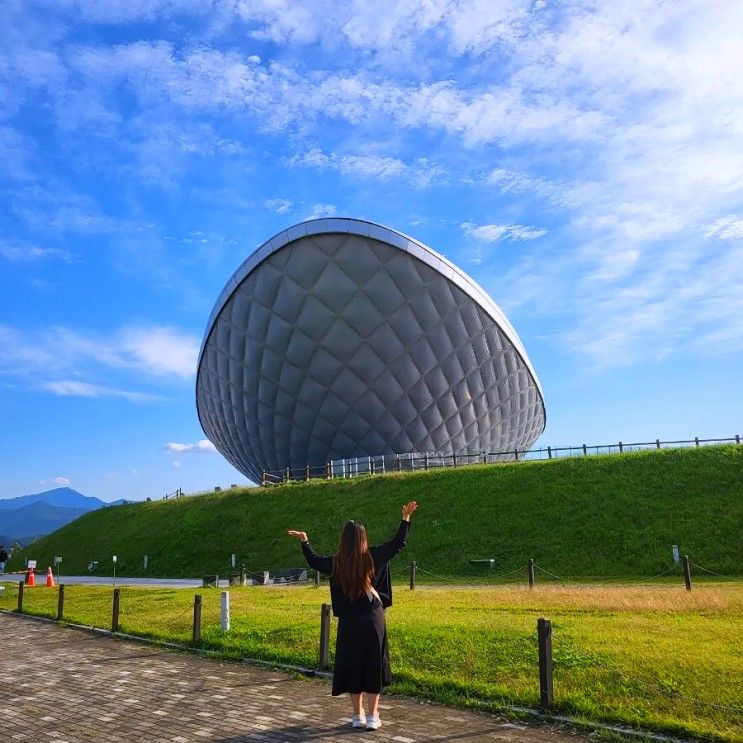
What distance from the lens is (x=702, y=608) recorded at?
41.7 ft

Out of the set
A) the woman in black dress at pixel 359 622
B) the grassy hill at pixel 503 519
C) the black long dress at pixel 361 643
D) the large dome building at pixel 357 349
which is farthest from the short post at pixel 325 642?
the large dome building at pixel 357 349

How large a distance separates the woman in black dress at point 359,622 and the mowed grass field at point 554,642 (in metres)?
1.53

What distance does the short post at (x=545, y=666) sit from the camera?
6846mm

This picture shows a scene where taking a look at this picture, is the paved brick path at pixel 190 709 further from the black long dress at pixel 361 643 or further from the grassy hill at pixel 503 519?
the grassy hill at pixel 503 519

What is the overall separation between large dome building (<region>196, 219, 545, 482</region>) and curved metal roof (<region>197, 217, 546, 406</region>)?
8 centimetres

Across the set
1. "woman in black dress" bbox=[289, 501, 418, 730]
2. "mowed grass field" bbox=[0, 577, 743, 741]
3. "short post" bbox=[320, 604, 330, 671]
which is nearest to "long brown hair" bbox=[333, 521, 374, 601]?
"woman in black dress" bbox=[289, 501, 418, 730]

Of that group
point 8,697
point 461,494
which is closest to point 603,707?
point 8,697

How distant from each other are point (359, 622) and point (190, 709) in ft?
8.43

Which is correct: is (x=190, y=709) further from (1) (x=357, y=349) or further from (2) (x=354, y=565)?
(1) (x=357, y=349)

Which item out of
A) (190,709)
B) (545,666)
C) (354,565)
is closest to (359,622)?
(354,565)

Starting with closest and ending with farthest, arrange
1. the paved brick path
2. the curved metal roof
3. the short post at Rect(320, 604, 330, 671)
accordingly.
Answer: the paved brick path → the short post at Rect(320, 604, 330, 671) → the curved metal roof

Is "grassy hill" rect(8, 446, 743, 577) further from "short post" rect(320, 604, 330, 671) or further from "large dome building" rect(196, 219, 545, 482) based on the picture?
"short post" rect(320, 604, 330, 671)

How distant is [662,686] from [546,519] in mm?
19369

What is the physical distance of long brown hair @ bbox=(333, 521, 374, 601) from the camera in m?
6.11
